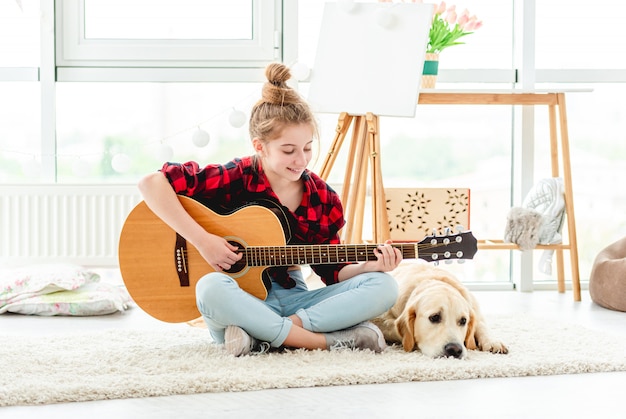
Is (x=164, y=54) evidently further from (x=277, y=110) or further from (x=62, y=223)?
(x=277, y=110)

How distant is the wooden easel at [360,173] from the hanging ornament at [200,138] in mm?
650

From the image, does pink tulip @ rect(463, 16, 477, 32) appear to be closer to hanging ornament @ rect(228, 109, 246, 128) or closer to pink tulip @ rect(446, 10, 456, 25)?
pink tulip @ rect(446, 10, 456, 25)

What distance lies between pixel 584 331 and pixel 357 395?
3.38ft

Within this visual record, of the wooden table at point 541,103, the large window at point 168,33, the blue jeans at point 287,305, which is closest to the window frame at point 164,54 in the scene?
the large window at point 168,33

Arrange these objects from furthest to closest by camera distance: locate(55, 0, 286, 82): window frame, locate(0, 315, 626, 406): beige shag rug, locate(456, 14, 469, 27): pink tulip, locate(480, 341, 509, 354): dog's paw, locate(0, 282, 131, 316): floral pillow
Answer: locate(55, 0, 286, 82): window frame, locate(456, 14, 469, 27): pink tulip, locate(0, 282, 131, 316): floral pillow, locate(480, 341, 509, 354): dog's paw, locate(0, 315, 626, 406): beige shag rug

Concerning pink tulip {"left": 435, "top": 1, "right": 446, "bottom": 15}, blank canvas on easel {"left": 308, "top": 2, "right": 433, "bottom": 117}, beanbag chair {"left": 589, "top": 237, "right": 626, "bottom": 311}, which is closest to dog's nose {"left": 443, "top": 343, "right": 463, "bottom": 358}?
blank canvas on easel {"left": 308, "top": 2, "right": 433, "bottom": 117}

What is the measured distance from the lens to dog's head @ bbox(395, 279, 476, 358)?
6.66 feet

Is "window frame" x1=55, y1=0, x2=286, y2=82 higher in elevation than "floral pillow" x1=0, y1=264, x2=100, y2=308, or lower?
higher

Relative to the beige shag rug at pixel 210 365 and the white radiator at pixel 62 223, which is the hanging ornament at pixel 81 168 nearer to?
the white radiator at pixel 62 223

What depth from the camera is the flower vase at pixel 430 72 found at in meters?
3.33

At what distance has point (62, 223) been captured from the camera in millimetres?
3430

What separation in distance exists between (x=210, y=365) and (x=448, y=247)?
2.16ft

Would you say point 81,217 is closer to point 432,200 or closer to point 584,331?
point 432,200

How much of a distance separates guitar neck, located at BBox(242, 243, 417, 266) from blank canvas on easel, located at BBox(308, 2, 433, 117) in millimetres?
937
